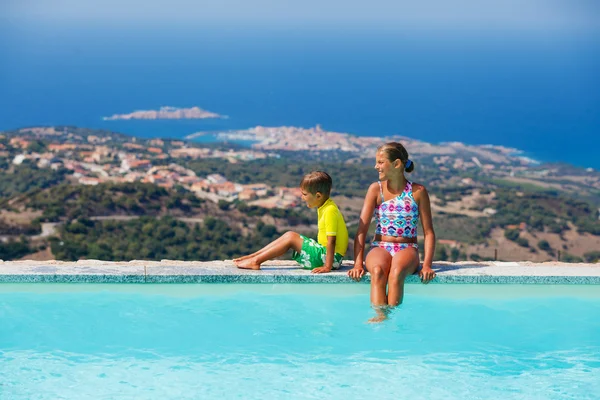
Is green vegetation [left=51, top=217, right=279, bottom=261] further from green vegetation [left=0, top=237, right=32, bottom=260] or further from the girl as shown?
the girl

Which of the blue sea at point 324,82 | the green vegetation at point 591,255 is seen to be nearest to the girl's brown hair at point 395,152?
the green vegetation at point 591,255

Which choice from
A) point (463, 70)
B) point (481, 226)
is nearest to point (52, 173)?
point (481, 226)

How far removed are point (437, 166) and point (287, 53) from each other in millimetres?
84768

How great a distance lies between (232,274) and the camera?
5047 millimetres

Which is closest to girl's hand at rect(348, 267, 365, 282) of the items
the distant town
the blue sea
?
the distant town

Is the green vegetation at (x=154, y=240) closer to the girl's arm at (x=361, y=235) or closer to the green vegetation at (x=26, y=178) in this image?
the green vegetation at (x=26, y=178)

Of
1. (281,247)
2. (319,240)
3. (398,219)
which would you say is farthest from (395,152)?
(281,247)

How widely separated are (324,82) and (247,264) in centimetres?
13267

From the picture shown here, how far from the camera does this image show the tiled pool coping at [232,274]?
5051mm

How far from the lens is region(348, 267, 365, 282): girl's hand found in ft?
16.1

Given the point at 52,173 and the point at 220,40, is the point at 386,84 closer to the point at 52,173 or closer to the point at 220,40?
the point at 220,40

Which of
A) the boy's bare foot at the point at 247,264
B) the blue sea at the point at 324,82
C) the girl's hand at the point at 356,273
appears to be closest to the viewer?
the girl's hand at the point at 356,273

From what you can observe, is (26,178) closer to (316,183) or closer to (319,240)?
(319,240)

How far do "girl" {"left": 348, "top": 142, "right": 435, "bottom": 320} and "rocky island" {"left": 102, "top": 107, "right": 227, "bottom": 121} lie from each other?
363 feet
